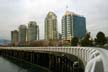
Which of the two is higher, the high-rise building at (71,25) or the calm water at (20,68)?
the high-rise building at (71,25)

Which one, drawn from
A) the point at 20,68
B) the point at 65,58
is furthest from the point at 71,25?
the point at 65,58

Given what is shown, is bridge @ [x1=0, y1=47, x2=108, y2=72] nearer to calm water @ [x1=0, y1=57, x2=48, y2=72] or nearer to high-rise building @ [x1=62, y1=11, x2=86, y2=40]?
calm water @ [x1=0, y1=57, x2=48, y2=72]

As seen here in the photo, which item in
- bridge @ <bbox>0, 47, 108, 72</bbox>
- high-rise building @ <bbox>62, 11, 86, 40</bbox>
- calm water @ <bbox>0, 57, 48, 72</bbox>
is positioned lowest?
calm water @ <bbox>0, 57, 48, 72</bbox>

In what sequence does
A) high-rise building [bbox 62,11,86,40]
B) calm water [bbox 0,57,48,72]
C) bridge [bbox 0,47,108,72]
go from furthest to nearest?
high-rise building [bbox 62,11,86,40], calm water [bbox 0,57,48,72], bridge [bbox 0,47,108,72]

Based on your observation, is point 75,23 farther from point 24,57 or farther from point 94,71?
point 94,71

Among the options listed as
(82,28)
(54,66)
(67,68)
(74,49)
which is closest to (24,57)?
(54,66)

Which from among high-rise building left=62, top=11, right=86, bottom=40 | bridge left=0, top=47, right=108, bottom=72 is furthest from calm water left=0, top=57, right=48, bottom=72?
high-rise building left=62, top=11, right=86, bottom=40

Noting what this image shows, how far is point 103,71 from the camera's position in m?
6.55

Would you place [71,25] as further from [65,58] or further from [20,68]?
[65,58]

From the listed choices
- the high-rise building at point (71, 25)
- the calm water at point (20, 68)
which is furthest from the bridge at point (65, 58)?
the high-rise building at point (71, 25)

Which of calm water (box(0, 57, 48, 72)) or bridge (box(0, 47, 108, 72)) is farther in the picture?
calm water (box(0, 57, 48, 72))

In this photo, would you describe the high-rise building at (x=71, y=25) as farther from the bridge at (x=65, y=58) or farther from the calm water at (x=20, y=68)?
the calm water at (x=20, y=68)

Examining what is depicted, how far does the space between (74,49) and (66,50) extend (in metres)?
6.65

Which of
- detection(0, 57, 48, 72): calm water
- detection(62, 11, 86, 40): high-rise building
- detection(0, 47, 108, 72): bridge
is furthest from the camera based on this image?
detection(62, 11, 86, 40): high-rise building
